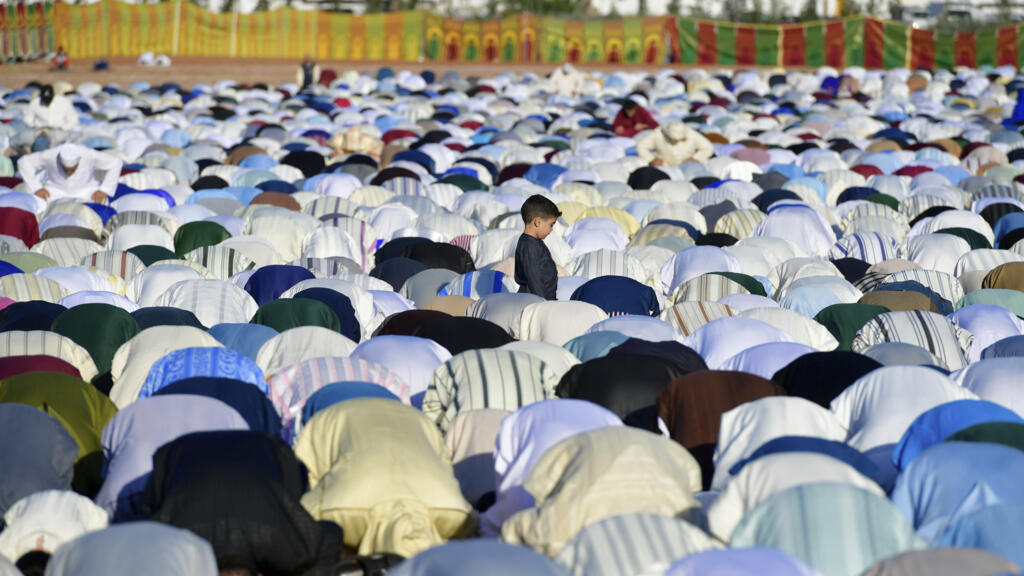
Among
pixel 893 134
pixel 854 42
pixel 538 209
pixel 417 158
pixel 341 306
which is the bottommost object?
pixel 341 306

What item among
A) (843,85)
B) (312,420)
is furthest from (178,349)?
(843,85)

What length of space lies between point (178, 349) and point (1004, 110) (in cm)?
1760

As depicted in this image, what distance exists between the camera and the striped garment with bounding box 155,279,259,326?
7.25 m

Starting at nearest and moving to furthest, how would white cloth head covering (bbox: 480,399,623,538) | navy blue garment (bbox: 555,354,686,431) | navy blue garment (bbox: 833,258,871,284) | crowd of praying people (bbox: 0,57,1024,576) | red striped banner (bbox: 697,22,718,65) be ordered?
crowd of praying people (bbox: 0,57,1024,576)
white cloth head covering (bbox: 480,399,623,538)
navy blue garment (bbox: 555,354,686,431)
navy blue garment (bbox: 833,258,871,284)
red striped banner (bbox: 697,22,718,65)

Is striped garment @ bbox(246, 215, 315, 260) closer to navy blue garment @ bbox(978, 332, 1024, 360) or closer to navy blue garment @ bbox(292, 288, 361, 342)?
navy blue garment @ bbox(292, 288, 361, 342)

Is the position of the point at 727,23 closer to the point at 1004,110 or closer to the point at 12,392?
the point at 1004,110

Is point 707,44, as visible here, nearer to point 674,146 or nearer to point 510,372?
point 674,146

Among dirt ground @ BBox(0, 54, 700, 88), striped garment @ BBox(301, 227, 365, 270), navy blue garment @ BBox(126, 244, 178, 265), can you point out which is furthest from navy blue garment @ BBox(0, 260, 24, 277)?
dirt ground @ BBox(0, 54, 700, 88)

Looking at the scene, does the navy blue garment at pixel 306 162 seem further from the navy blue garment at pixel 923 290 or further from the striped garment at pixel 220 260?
the navy blue garment at pixel 923 290

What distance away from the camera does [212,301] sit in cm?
729

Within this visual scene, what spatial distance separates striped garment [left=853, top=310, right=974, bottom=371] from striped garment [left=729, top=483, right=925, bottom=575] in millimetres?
2669

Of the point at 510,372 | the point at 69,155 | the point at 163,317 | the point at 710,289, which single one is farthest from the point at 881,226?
the point at 69,155

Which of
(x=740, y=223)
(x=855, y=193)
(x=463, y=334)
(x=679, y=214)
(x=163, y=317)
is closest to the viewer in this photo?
(x=463, y=334)

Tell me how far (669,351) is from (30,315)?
3338mm
